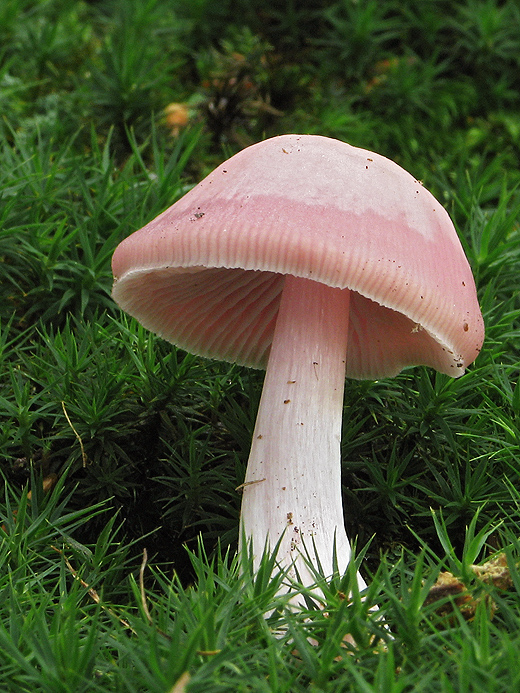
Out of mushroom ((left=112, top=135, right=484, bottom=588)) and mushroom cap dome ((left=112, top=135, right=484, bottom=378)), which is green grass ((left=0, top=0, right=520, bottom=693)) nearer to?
mushroom ((left=112, top=135, right=484, bottom=588))

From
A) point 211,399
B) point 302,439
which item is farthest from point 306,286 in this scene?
point 211,399

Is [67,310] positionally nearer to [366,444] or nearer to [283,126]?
[366,444]

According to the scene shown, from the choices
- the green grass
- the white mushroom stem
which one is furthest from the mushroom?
the green grass

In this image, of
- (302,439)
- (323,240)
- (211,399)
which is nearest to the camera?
(323,240)

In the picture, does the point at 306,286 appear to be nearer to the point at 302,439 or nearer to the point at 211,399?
the point at 302,439

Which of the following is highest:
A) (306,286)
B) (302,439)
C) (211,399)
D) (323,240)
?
(323,240)

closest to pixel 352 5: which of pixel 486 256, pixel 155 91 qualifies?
pixel 155 91

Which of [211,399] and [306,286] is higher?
[306,286]

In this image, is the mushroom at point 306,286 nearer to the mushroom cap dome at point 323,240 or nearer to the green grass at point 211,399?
the mushroom cap dome at point 323,240

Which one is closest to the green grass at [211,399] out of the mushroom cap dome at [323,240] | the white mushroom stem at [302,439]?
the white mushroom stem at [302,439]
